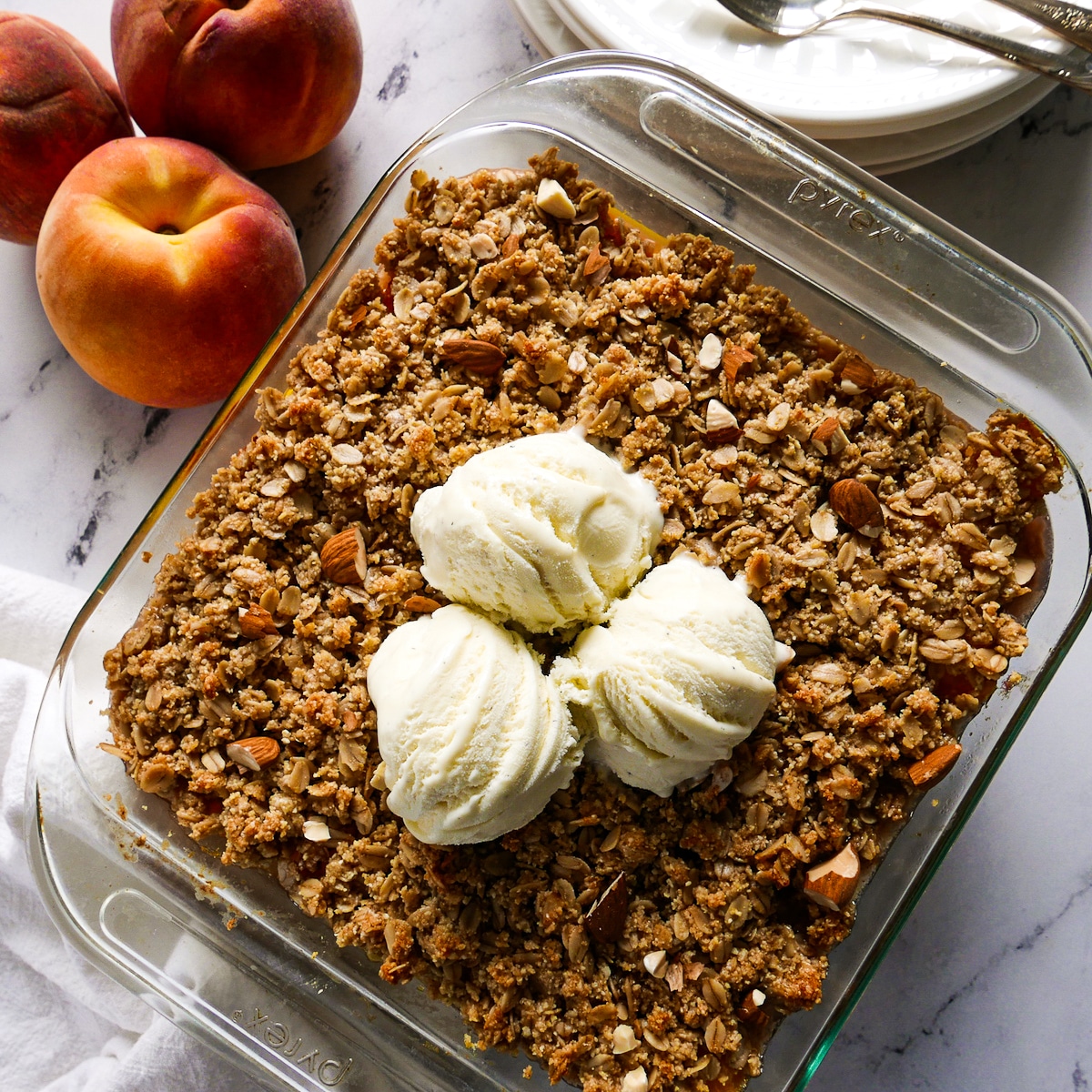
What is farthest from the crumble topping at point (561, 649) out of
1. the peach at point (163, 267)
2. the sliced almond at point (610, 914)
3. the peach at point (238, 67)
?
the peach at point (238, 67)

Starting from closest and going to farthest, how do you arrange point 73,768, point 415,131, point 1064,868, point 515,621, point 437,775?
point 437,775 < point 515,621 < point 73,768 < point 1064,868 < point 415,131

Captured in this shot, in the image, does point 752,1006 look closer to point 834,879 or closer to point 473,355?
point 834,879

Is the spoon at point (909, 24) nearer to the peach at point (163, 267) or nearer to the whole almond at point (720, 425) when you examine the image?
the whole almond at point (720, 425)

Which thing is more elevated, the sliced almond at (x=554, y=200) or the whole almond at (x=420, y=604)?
the sliced almond at (x=554, y=200)

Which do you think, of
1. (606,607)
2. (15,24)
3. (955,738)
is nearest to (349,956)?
(606,607)

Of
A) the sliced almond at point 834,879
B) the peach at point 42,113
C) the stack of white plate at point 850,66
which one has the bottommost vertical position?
the sliced almond at point 834,879

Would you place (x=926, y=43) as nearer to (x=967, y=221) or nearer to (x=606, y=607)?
(x=967, y=221)

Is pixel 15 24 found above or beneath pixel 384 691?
above

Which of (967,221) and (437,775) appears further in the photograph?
(967,221)
